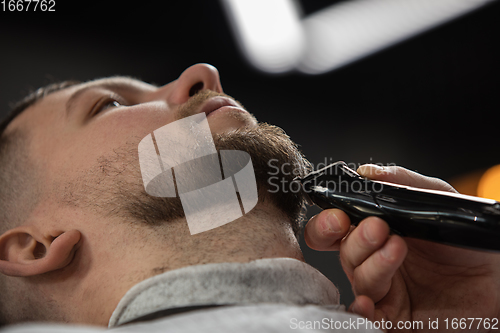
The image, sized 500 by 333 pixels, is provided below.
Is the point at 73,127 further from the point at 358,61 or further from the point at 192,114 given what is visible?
the point at 358,61

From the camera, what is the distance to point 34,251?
2.55ft

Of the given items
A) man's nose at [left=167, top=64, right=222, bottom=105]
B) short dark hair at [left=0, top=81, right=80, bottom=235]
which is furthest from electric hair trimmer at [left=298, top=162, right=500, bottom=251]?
short dark hair at [left=0, top=81, right=80, bottom=235]

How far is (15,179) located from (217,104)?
0.58 m

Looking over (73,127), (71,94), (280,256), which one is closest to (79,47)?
(71,94)

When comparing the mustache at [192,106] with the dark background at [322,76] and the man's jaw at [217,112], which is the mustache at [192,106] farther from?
the dark background at [322,76]

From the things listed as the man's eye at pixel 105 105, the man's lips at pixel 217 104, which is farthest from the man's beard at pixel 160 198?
the man's eye at pixel 105 105

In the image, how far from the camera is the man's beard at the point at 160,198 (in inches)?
27.9

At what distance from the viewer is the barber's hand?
644mm

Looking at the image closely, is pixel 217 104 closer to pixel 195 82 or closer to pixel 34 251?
pixel 195 82

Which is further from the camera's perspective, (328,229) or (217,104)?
(217,104)

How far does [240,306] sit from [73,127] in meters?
0.65

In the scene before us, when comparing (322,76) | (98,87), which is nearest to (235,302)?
(98,87)

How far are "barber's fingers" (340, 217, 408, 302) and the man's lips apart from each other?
0.42 m

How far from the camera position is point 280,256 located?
0.68 meters
